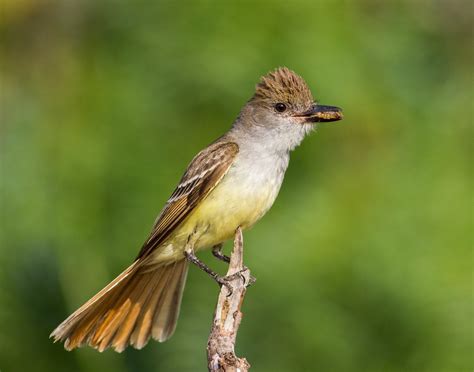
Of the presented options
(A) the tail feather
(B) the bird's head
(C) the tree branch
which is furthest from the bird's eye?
(A) the tail feather

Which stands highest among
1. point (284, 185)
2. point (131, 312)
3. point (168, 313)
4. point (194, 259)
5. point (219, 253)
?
point (284, 185)

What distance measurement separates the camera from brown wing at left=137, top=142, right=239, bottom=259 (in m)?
5.86

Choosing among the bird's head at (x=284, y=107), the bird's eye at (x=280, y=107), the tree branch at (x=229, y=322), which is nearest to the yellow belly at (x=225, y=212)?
the tree branch at (x=229, y=322)

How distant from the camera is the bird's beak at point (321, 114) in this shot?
232 inches

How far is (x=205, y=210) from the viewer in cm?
588

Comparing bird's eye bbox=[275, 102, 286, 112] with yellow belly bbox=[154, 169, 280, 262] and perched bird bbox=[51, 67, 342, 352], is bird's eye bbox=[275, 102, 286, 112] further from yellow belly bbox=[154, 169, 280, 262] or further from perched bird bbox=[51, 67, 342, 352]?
yellow belly bbox=[154, 169, 280, 262]

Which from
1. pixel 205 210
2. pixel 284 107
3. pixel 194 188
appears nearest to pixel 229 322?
pixel 205 210

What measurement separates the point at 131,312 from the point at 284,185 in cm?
124

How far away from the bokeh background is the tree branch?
1.79 ft

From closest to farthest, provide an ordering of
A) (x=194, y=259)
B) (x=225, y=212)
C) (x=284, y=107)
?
(x=225, y=212), (x=194, y=259), (x=284, y=107)

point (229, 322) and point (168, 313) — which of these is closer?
point (229, 322)

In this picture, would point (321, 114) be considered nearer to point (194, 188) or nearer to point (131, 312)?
point (194, 188)

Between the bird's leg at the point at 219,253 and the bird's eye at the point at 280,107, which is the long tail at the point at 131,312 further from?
the bird's eye at the point at 280,107

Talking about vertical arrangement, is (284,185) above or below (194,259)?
above
